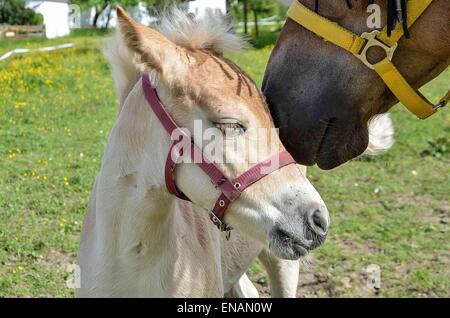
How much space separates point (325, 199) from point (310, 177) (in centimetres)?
69

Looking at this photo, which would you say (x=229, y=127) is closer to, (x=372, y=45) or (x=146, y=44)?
(x=146, y=44)

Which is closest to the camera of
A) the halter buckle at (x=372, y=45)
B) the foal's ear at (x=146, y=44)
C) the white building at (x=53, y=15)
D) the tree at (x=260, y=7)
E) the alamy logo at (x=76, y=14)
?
the foal's ear at (x=146, y=44)

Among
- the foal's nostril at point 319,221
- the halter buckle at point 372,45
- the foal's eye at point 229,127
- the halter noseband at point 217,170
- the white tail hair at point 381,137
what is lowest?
the white tail hair at point 381,137

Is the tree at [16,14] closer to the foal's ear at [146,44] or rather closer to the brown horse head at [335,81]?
the foal's ear at [146,44]

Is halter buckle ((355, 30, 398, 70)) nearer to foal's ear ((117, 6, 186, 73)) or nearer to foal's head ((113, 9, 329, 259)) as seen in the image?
foal's head ((113, 9, 329, 259))

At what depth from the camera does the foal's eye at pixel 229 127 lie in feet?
6.40

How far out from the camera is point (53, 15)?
30.0 metres

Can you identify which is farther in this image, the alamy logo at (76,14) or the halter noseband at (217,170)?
the alamy logo at (76,14)

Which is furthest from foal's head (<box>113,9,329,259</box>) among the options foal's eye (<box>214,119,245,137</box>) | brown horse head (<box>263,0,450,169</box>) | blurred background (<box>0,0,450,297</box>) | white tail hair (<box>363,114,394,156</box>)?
white tail hair (<box>363,114,394,156</box>)

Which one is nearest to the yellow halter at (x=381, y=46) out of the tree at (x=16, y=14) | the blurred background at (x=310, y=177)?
the blurred background at (x=310, y=177)

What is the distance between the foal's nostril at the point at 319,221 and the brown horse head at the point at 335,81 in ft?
0.85

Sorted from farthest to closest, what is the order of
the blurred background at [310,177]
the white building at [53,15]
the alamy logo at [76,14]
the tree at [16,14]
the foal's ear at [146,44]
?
the tree at [16,14] → the white building at [53,15] → the alamy logo at [76,14] → the blurred background at [310,177] → the foal's ear at [146,44]

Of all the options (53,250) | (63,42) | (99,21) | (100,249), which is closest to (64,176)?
(53,250)

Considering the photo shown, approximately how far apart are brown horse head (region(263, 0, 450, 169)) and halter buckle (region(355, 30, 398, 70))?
0.06ft
